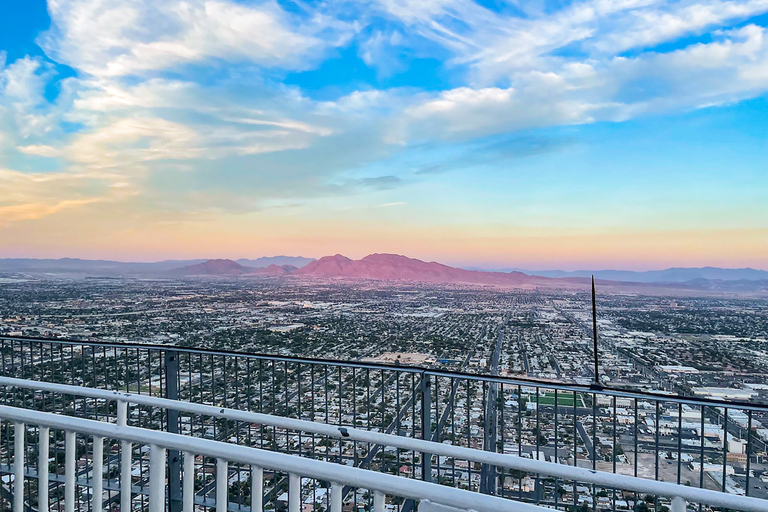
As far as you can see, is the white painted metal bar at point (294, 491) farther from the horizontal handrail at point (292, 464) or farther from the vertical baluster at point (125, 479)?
the vertical baluster at point (125, 479)

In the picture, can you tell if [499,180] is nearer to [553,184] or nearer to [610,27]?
[553,184]

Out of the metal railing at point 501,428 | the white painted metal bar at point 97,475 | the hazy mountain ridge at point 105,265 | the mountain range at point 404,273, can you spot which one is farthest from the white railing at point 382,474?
the hazy mountain ridge at point 105,265

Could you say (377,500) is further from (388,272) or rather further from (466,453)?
(388,272)

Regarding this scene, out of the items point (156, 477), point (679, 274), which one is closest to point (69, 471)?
point (156, 477)

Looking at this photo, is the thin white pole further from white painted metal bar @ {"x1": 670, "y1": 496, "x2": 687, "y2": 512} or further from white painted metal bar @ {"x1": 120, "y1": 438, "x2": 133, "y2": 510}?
white painted metal bar @ {"x1": 670, "y1": 496, "x2": 687, "y2": 512}

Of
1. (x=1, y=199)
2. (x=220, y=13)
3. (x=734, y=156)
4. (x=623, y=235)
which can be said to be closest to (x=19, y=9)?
(x=220, y=13)
